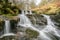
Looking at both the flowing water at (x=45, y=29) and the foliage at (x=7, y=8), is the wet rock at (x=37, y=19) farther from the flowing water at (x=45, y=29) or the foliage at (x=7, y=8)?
the foliage at (x=7, y=8)

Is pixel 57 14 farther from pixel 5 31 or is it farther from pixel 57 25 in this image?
pixel 5 31

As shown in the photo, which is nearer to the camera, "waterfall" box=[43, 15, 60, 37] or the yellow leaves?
"waterfall" box=[43, 15, 60, 37]

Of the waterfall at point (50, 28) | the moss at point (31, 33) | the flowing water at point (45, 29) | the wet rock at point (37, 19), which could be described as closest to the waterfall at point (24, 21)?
the flowing water at point (45, 29)

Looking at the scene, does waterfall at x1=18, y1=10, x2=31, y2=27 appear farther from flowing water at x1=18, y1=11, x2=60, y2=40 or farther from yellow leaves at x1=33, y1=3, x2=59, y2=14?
yellow leaves at x1=33, y1=3, x2=59, y2=14

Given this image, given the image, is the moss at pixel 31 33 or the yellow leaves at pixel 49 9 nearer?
the moss at pixel 31 33

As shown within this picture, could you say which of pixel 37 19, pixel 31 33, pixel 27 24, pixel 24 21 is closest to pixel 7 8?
pixel 24 21

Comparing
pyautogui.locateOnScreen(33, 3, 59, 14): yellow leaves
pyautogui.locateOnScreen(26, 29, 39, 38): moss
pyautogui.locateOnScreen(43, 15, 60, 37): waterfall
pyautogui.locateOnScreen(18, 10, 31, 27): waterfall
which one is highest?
pyautogui.locateOnScreen(33, 3, 59, 14): yellow leaves

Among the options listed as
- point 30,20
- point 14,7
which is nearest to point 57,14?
point 30,20

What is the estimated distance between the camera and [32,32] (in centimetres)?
521

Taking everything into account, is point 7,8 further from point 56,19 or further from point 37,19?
point 56,19

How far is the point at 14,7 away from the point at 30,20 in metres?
0.94

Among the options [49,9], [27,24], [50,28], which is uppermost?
[49,9]

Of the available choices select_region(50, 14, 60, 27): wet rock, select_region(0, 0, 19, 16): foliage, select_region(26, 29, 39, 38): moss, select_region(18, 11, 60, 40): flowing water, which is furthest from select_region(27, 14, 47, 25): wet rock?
select_region(0, 0, 19, 16): foliage

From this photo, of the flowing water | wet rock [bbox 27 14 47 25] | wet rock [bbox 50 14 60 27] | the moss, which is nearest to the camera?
the moss
